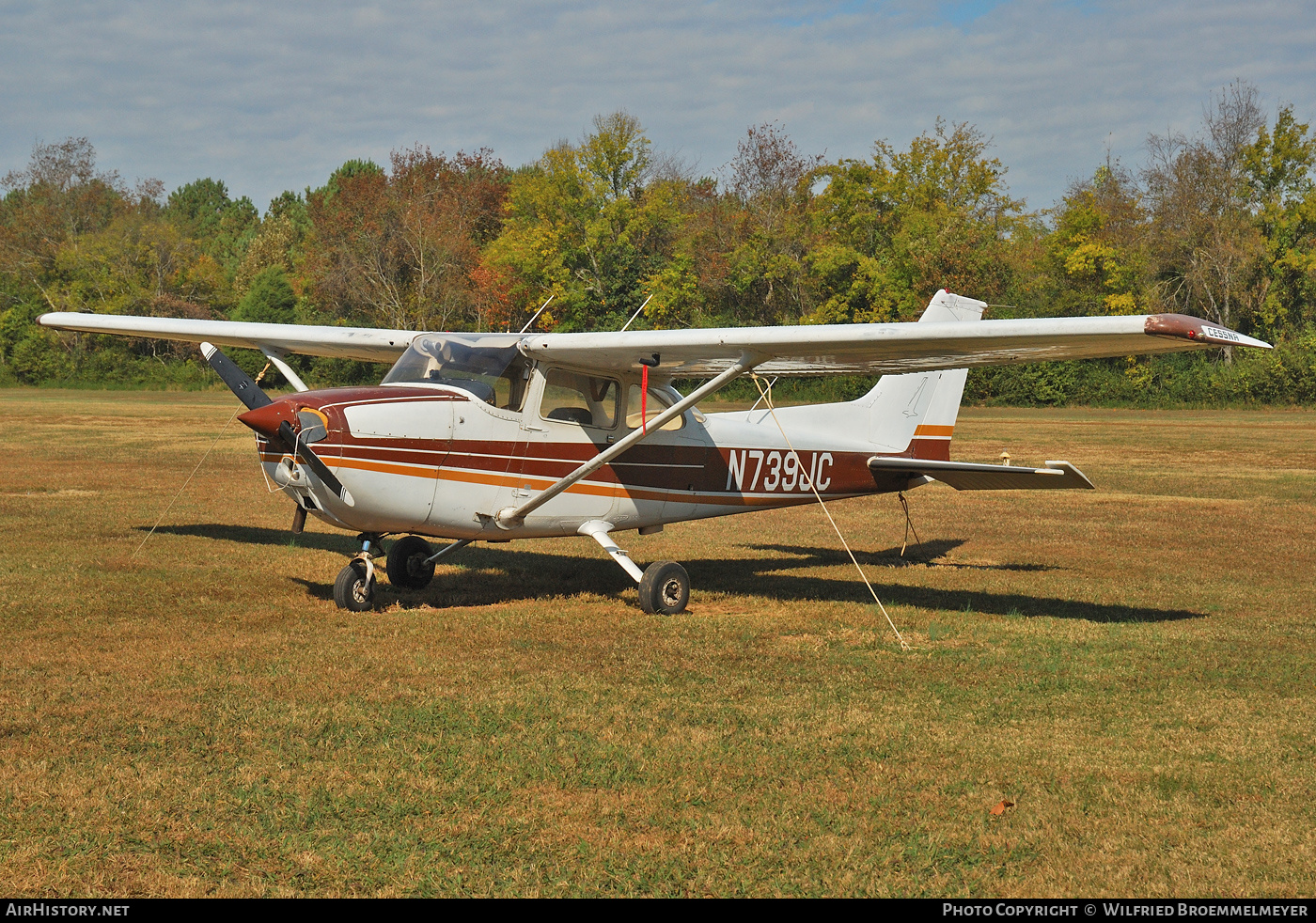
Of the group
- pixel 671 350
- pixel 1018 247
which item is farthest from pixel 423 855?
pixel 1018 247

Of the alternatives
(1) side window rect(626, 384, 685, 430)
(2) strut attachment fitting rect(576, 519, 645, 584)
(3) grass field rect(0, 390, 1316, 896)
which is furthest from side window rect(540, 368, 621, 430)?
(3) grass field rect(0, 390, 1316, 896)

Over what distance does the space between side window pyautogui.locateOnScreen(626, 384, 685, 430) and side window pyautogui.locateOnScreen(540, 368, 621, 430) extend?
0.14 metres

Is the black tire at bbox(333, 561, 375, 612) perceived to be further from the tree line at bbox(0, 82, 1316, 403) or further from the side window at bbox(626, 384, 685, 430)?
the tree line at bbox(0, 82, 1316, 403)

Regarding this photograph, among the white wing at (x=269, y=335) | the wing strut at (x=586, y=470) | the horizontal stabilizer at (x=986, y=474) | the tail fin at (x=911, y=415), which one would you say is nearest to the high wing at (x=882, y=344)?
the wing strut at (x=586, y=470)

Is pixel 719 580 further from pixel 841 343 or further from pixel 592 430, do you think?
pixel 841 343

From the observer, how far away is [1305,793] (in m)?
4.98

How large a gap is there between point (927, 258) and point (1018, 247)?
11740 millimetres

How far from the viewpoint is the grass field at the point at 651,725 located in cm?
418

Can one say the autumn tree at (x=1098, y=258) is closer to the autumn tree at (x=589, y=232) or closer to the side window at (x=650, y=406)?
the autumn tree at (x=589, y=232)

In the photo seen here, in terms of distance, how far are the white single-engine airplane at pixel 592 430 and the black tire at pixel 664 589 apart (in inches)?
0.6

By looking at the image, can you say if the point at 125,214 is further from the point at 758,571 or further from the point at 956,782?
the point at 956,782

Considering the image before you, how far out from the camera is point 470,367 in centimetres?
A: 929

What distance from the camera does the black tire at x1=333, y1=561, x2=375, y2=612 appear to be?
8.99 metres

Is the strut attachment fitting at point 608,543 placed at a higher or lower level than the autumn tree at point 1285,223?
lower
